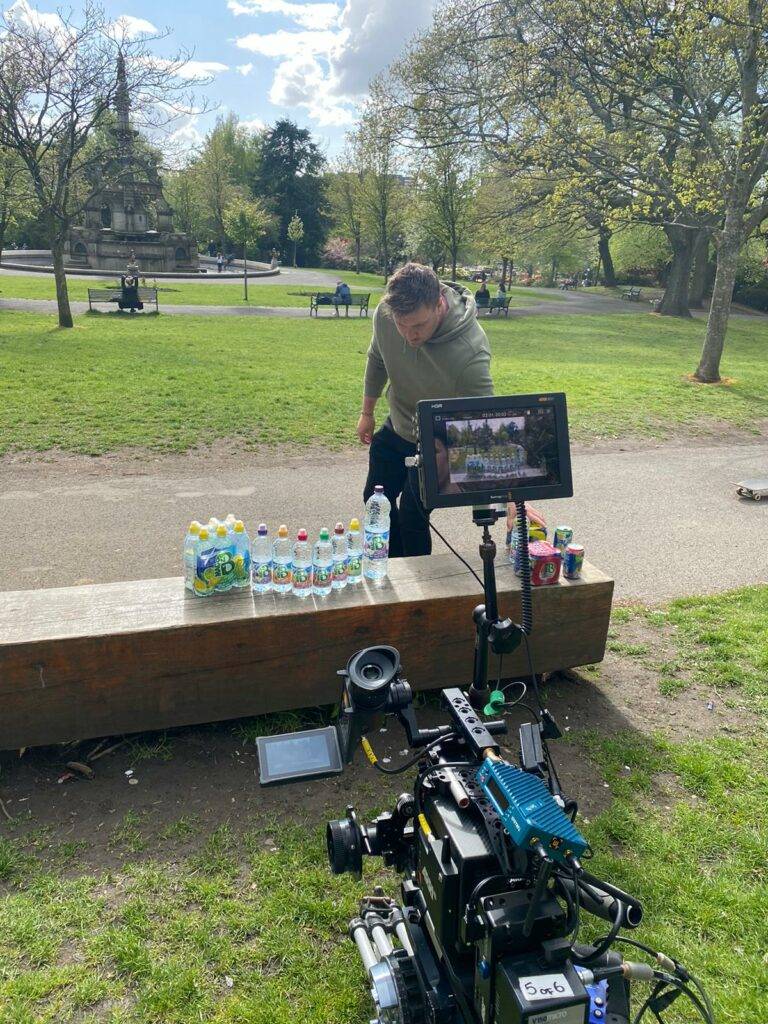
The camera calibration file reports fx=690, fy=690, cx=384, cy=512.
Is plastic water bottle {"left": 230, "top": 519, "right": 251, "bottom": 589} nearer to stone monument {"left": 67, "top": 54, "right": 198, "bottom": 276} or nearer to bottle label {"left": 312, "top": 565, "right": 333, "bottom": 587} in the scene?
bottle label {"left": 312, "top": 565, "right": 333, "bottom": 587}

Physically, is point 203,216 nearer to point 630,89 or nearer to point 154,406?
point 630,89

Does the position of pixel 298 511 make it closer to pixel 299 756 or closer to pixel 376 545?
pixel 376 545

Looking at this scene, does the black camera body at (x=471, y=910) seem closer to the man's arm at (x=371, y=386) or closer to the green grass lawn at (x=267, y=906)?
the green grass lawn at (x=267, y=906)

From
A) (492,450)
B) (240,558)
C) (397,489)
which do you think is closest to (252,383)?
(397,489)

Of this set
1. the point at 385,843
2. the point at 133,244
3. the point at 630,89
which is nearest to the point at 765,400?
the point at 630,89

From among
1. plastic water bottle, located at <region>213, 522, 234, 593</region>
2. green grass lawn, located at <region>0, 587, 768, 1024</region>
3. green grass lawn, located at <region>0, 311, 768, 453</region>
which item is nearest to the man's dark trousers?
plastic water bottle, located at <region>213, 522, 234, 593</region>

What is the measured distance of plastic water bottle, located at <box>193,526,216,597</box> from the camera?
3.71 meters

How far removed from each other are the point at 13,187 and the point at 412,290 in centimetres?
2545

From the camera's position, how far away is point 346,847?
214cm

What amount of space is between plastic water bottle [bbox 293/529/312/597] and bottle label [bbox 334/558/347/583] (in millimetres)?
164

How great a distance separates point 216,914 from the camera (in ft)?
9.14

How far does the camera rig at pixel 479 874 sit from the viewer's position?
148cm

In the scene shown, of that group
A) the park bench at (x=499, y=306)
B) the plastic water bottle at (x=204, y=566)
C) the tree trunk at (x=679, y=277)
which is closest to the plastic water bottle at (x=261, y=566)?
the plastic water bottle at (x=204, y=566)

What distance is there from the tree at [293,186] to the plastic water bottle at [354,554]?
59.6 metres
